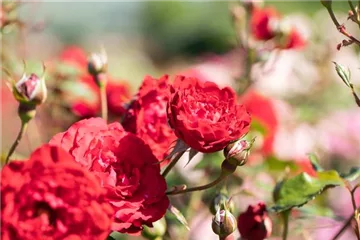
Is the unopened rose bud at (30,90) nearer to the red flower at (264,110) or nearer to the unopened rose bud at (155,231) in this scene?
the unopened rose bud at (155,231)

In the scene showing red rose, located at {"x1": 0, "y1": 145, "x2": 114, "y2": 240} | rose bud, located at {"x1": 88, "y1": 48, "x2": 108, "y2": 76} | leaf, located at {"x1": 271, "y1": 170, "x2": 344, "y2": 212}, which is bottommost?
leaf, located at {"x1": 271, "y1": 170, "x2": 344, "y2": 212}

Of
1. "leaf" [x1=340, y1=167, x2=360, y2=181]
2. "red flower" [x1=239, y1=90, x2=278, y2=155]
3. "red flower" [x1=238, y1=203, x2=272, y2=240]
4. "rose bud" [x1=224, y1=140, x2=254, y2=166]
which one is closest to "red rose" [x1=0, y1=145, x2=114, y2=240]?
"rose bud" [x1=224, y1=140, x2=254, y2=166]

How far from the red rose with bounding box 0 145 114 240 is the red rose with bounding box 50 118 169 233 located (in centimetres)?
5

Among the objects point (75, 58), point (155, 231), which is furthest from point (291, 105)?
point (155, 231)

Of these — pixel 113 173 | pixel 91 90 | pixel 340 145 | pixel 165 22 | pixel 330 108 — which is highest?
pixel 113 173

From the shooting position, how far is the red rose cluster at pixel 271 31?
165 cm

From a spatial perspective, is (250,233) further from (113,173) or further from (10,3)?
(10,3)

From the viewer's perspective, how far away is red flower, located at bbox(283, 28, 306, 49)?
1.66 metres

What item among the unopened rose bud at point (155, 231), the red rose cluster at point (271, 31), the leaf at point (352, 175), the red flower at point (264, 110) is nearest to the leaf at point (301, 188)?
the leaf at point (352, 175)

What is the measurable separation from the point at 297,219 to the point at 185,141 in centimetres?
44

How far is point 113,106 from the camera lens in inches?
54.3

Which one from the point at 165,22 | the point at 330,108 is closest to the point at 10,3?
the point at 330,108

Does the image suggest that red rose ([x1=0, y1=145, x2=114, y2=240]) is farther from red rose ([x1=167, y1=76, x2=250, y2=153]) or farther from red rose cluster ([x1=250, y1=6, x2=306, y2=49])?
red rose cluster ([x1=250, y1=6, x2=306, y2=49])

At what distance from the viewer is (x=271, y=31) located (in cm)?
167
